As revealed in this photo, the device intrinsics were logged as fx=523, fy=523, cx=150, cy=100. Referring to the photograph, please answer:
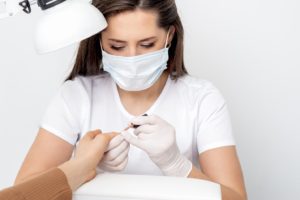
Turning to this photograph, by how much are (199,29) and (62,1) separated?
1.01m

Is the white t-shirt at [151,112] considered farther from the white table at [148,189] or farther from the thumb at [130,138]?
the white table at [148,189]

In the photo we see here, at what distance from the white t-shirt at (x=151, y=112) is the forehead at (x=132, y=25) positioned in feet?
0.89

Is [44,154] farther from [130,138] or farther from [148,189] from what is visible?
[148,189]

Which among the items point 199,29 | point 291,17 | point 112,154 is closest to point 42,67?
point 199,29

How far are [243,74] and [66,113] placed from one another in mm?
844

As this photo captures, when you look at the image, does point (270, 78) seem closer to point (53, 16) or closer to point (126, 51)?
point (126, 51)

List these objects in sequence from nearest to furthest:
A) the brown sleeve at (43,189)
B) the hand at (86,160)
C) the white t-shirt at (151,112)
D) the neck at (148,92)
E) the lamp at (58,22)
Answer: the brown sleeve at (43,189)
the hand at (86,160)
the lamp at (58,22)
the white t-shirt at (151,112)
the neck at (148,92)

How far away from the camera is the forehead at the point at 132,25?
5.26ft

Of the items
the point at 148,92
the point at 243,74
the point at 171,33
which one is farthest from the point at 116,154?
the point at 243,74

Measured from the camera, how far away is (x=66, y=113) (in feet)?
5.73

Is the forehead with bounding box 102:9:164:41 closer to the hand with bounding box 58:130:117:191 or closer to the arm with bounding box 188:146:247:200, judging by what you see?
the hand with bounding box 58:130:117:191

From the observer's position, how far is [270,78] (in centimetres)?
220

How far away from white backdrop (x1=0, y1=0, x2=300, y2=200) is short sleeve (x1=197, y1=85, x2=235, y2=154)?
0.50m

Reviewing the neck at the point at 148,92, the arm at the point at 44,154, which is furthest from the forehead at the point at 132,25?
the arm at the point at 44,154
